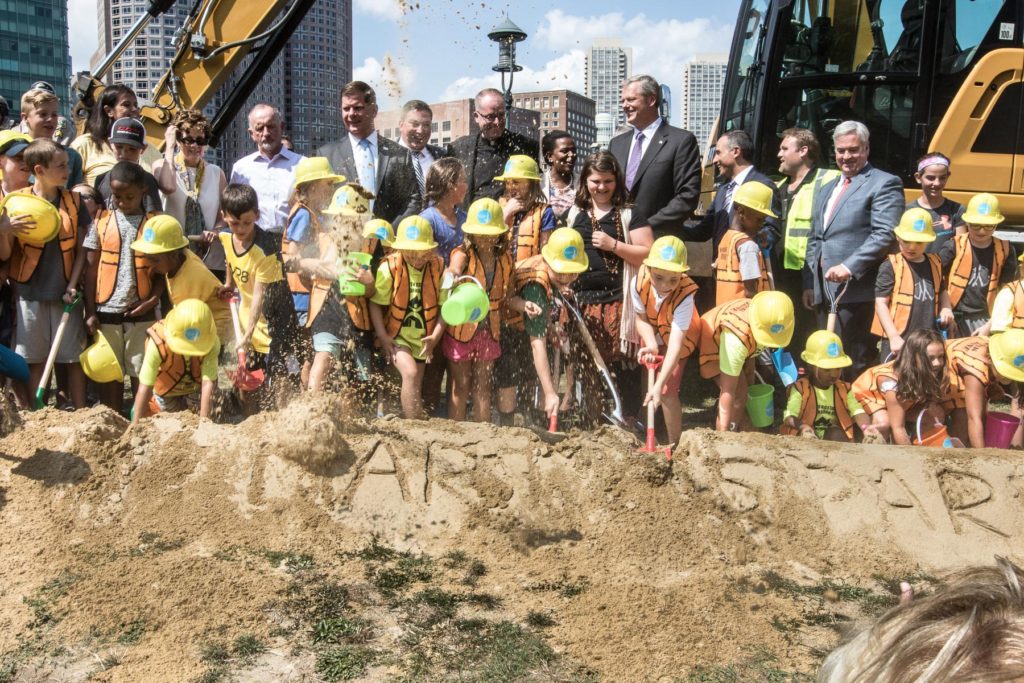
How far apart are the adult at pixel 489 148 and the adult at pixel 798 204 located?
182 cm

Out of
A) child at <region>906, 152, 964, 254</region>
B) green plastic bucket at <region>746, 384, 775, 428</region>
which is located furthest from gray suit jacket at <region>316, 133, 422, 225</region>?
child at <region>906, 152, 964, 254</region>

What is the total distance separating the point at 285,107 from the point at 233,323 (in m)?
4.82

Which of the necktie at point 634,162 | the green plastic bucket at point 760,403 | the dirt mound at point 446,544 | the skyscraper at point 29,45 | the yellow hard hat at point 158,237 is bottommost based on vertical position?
the dirt mound at point 446,544

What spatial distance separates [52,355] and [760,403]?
13.6ft

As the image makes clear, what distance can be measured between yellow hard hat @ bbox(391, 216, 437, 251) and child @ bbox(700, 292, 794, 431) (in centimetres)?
171

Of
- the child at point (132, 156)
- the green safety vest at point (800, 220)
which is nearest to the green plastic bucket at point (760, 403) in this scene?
the green safety vest at point (800, 220)

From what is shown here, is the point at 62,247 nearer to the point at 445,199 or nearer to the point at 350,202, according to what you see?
the point at 350,202

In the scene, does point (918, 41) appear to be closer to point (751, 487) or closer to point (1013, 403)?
point (1013, 403)

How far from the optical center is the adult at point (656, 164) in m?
6.47

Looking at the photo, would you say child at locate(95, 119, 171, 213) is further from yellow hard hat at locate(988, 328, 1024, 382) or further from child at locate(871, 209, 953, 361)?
yellow hard hat at locate(988, 328, 1024, 382)

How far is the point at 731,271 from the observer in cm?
619

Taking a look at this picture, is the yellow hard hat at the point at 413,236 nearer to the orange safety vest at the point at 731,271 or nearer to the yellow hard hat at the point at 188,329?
the yellow hard hat at the point at 188,329

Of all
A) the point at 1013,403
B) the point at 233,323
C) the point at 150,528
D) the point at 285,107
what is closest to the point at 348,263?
the point at 233,323

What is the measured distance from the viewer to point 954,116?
7.89 meters
